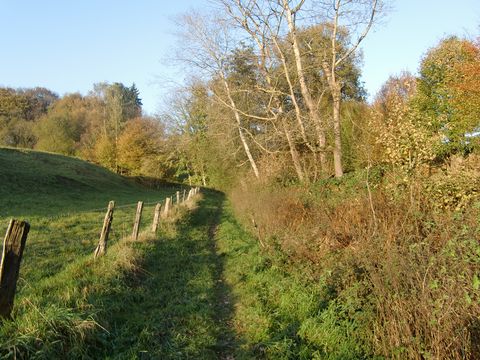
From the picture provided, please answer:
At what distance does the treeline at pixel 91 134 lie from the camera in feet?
178

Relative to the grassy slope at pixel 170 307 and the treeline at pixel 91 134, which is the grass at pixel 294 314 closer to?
the grassy slope at pixel 170 307

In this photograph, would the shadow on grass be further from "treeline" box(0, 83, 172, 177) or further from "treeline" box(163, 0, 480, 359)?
"treeline" box(0, 83, 172, 177)

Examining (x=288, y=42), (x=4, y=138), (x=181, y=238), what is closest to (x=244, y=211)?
(x=181, y=238)

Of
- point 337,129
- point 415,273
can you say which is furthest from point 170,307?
point 337,129

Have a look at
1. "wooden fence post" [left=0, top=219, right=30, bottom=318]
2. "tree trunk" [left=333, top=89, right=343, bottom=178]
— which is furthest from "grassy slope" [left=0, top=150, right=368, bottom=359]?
"tree trunk" [left=333, top=89, right=343, bottom=178]

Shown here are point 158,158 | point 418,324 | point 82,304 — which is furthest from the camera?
point 158,158

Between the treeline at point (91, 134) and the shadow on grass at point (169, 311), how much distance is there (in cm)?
4410

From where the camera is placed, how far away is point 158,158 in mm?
54031

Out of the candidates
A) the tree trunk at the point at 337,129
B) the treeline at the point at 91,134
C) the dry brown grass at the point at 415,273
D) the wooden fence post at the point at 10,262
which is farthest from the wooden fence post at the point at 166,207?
the treeline at the point at 91,134

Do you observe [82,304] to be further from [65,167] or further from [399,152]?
[65,167]

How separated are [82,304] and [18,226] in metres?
1.72

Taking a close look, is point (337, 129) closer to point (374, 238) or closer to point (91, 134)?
point (374, 238)

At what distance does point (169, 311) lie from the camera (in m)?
7.04

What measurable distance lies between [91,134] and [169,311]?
2423 inches
